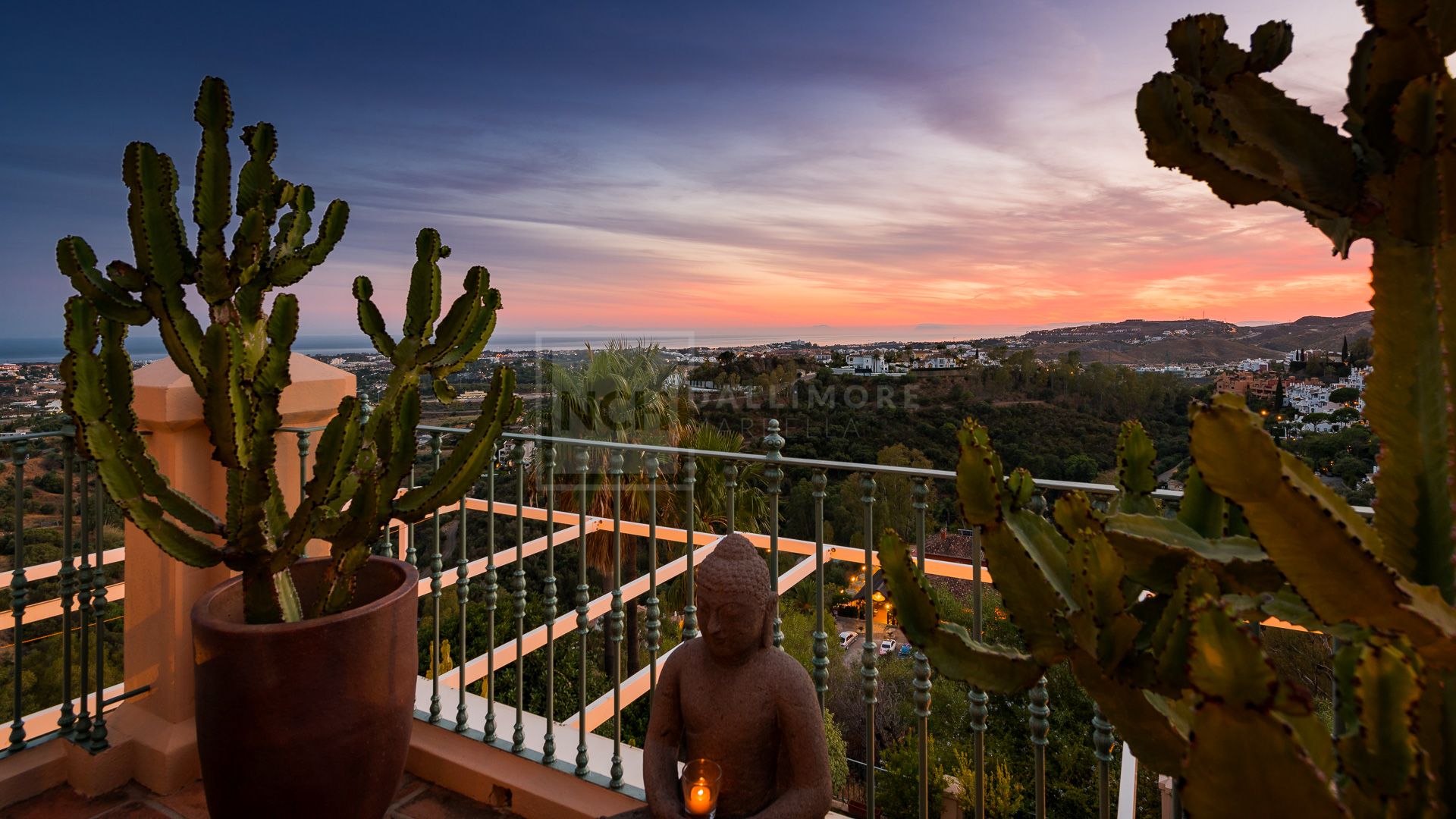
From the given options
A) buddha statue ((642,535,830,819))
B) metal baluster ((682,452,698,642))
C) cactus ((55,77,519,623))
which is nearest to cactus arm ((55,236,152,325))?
cactus ((55,77,519,623))

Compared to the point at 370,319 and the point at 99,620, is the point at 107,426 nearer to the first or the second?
the point at 370,319

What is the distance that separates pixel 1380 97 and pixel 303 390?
3.08 meters

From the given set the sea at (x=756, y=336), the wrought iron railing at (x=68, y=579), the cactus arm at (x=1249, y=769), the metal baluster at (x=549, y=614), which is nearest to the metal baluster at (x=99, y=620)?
the wrought iron railing at (x=68, y=579)

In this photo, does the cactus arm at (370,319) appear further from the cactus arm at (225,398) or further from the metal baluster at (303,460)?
the metal baluster at (303,460)

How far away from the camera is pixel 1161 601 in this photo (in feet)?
3.99

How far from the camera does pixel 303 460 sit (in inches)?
108

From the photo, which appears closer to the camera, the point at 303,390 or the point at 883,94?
the point at 303,390

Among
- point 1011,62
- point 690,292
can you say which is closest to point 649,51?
point 1011,62

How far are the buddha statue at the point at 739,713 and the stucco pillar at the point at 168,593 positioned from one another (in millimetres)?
1978

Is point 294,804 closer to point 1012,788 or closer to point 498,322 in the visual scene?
point 498,322

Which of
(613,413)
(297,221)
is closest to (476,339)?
(297,221)

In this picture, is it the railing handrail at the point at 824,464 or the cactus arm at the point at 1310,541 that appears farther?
the railing handrail at the point at 824,464

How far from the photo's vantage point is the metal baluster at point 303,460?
2742mm


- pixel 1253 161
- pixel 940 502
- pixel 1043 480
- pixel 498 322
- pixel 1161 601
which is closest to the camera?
pixel 1253 161
